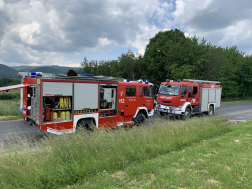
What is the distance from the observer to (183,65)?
24625 mm

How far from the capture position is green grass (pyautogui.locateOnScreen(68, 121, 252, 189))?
337 centimetres

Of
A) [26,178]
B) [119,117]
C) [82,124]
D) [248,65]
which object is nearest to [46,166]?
[26,178]

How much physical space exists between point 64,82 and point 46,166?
3634 millimetres

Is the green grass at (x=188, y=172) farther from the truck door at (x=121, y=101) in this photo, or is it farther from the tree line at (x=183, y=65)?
the tree line at (x=183, y=65)

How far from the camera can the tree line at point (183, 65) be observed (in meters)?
25.2

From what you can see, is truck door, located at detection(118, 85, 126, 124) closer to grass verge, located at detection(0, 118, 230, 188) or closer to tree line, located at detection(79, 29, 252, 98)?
grass verge, located at detection(0, 118, 230, 188)

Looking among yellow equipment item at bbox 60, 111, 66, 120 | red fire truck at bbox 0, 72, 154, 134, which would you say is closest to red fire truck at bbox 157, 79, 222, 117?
red fire truck at bbox 0, 72, 154, 134

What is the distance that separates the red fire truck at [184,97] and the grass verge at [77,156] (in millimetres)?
6165

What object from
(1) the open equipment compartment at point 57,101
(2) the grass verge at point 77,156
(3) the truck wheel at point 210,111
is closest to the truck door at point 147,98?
(2) the grass verge at point 77,156

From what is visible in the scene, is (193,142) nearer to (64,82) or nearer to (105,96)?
(105,96)

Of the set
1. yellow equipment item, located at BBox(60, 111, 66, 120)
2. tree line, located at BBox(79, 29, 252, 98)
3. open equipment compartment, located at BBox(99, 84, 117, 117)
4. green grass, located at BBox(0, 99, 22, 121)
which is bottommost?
green grass, located at BBox(0, 99, 22, 121)

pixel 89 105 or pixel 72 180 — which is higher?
pixel 89 105

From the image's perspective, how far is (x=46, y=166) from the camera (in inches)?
153

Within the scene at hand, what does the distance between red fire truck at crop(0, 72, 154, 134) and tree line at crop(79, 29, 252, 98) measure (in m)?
16.0
